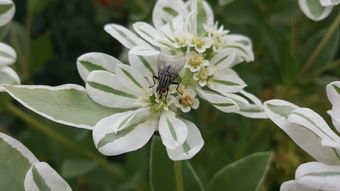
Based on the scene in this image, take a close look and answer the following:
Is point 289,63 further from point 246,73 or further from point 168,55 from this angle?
point 168,55

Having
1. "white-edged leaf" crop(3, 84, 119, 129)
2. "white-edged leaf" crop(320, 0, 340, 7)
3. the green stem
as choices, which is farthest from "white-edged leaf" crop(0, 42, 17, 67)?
the green stem

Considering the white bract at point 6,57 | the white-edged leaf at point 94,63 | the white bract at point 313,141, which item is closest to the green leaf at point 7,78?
the white bract at point 6,57

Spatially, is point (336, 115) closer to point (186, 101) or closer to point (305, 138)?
point (305, 138)

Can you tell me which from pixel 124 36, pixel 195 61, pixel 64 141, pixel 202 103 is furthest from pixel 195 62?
pixel 202 103

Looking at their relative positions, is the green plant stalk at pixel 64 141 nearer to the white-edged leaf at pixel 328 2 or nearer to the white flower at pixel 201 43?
the white flower at pixel 201 43

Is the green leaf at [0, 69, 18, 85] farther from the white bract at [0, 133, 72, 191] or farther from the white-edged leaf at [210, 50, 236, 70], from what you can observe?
the white-edged leaf at [210, 50, 236, 70]

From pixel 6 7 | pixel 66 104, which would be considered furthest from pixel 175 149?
pixel 6 7
